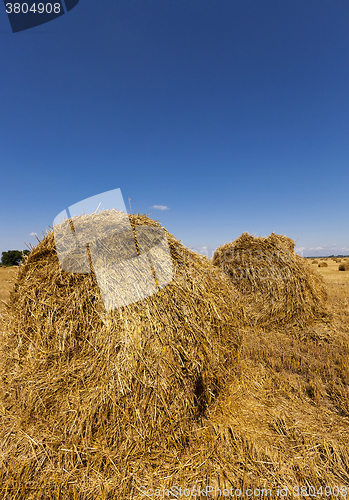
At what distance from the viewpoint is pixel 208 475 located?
6.77 feet

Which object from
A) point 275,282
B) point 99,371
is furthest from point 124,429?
point 275,282

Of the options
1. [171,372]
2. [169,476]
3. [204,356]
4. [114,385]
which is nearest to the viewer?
[169,476]

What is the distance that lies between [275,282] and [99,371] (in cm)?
537

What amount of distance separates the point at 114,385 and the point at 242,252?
5.64 metres

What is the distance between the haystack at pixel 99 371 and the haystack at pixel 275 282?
11.9ft

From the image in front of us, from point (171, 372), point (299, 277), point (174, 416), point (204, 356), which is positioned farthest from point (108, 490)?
point (299, 277)

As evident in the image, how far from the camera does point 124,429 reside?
2.17 metres

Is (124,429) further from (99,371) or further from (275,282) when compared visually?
(275,282)

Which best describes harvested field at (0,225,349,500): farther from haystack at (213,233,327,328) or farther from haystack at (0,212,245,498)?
haystack at (213,233,327,328)

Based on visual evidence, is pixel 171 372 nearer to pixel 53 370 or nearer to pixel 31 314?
pixel 53 370

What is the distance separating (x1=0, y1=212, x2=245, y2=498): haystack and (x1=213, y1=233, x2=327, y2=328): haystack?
3621mm

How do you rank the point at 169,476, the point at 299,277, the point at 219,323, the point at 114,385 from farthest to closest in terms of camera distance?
1. the point at 299,277
2. the point at 219,323
3. the point at 114,385
4. the point at 169,476

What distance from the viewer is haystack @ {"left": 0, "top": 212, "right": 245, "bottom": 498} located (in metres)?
2.14

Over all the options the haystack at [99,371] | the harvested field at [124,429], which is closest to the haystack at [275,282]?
the harvested field at [124,429]
